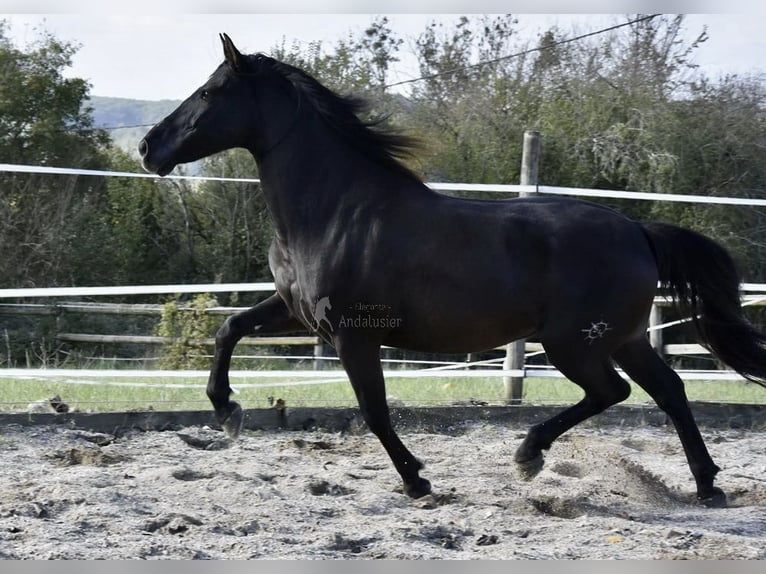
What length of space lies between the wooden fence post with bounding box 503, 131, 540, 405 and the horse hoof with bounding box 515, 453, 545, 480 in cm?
253

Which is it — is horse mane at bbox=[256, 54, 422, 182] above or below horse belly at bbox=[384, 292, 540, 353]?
above

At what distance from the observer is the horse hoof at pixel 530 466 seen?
4641 millimetres

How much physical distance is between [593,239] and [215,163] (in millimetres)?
10336

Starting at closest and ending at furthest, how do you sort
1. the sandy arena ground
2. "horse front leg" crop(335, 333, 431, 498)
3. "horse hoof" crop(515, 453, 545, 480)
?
the sandy arena ground
"horse front leg" crop(335, 333, 431, 498)
"horse hoof" crop(515, 453, 545, 480)

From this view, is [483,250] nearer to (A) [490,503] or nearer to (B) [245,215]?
(A) [490,503]

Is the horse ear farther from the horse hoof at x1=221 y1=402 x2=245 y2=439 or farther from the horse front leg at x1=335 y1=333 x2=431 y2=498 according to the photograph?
the horse hoof at x1=221 y1=402 x2=245 y2=439

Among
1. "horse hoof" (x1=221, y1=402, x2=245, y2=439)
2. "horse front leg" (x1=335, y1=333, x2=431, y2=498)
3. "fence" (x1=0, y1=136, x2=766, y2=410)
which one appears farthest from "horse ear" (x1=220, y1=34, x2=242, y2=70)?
"horse hoof" (x1=221, y1=402, x2=245, y2=439)

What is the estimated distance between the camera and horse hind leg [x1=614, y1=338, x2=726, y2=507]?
15.3 ft

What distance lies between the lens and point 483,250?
14.6 feet

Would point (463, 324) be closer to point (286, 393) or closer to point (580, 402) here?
point (580, 402)

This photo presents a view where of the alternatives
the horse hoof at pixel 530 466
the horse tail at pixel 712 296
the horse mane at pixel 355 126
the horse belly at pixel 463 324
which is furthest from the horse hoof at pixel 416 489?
the horse tail at pixel 712 296

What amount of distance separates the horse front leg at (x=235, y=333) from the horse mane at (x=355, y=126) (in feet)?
2.99

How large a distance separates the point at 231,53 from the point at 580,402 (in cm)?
242

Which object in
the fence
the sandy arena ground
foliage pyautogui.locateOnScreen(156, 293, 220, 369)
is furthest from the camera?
foliage pyautogui.locateOnScreen(156, 293, 220, 369)
